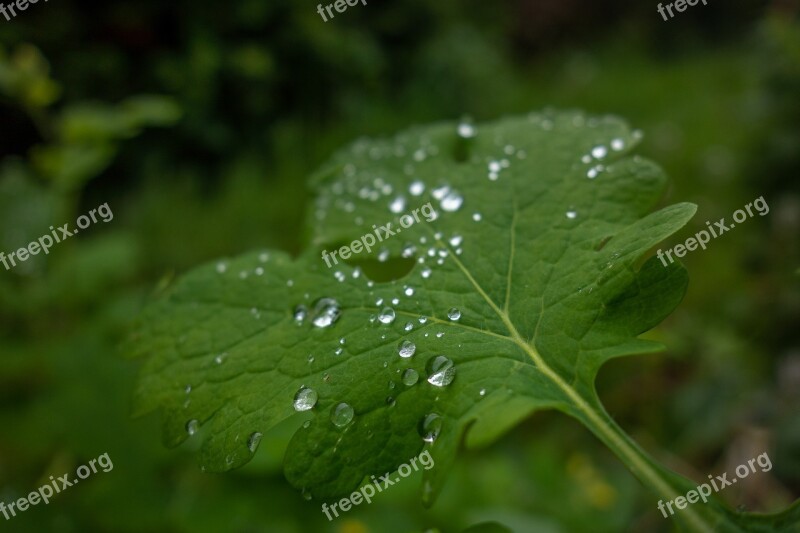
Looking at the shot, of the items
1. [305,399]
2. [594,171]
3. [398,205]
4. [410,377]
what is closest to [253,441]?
[305,399]

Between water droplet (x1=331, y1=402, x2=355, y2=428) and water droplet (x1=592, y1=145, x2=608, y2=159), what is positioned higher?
water droplet (x1=592, y1=145, x2=608, y2=159)

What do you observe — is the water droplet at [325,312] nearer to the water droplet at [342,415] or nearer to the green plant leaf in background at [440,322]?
the green plant leaf in background at [440,322]

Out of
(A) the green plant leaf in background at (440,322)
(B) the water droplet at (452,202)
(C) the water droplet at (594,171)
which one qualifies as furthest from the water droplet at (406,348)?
(C) the water droplet at (594,171)

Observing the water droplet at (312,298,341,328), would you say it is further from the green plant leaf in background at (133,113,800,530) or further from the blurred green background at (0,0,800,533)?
the blurred green background at (0,0,800,533)

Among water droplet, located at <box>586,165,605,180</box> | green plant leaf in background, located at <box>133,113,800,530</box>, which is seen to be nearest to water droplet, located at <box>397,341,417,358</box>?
green plant leaf in background, located at <box>133,113,800,530</box>

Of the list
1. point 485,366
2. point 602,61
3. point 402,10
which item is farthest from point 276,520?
point 602,61

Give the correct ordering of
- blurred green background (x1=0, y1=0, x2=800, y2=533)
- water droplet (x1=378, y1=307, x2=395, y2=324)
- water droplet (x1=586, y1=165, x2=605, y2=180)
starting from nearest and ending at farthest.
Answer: water droplet (x1=378, y1=307, x2=395, y2=324), water droplet (x1=586, y1=165, x2=605, y2=180), blurred green background (x1=0, y1=0, x2=800, y2=533)

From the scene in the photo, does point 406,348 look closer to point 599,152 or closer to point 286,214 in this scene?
point 599,152
